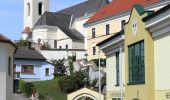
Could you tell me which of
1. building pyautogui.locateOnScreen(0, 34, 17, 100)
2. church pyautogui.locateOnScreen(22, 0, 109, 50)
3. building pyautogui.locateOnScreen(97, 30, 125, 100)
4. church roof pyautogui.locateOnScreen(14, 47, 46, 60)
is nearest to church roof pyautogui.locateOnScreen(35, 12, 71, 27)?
church pyautogui.locateOnScreen(22, 0, 109, 50)

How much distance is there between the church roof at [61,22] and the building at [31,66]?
91.7 ft

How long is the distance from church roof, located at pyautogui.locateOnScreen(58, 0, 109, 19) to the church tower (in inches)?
415

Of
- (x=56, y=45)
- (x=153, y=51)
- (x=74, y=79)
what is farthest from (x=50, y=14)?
(x=153, y=51)

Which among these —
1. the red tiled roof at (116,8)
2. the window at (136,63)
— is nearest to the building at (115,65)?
the window at (136,63)

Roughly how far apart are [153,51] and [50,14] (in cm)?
9222

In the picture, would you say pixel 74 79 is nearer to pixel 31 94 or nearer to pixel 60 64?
pixel 31 94

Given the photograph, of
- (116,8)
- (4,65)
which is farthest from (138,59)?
(116,8)

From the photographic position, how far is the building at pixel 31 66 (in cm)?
6519

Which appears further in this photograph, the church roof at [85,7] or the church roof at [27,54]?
the church roof at [85,7]

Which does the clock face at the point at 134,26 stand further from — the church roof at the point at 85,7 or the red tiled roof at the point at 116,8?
the church roof at the point at 85,7

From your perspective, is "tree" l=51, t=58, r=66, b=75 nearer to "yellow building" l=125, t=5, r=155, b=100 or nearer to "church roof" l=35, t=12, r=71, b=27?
"church roof" l=35, t=12, r=71, b=27

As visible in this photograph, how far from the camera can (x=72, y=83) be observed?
160ft

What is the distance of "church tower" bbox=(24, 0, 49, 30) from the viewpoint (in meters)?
124

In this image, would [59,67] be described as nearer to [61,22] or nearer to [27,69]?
[27,69]
